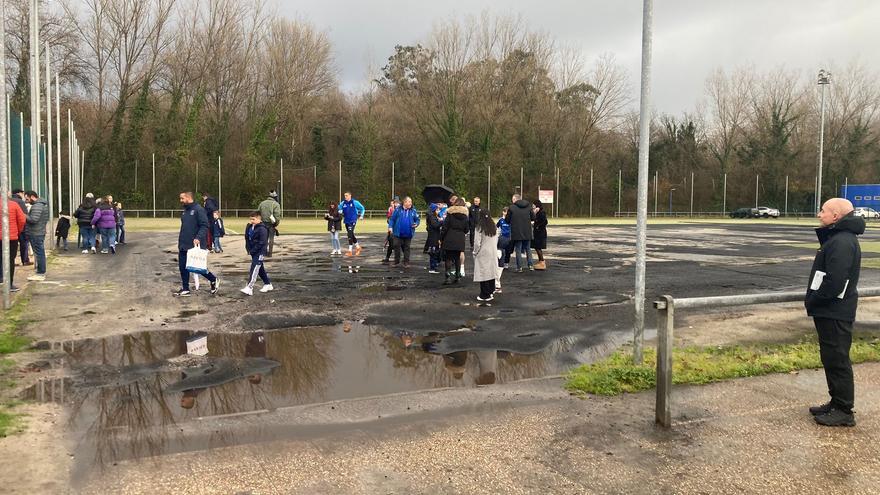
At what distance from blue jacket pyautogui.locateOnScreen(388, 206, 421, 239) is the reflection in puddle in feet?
23.5

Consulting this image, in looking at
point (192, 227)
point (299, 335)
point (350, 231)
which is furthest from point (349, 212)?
point (299, 335)

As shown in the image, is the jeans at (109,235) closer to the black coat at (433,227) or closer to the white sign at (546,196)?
the black coat at (433,227)

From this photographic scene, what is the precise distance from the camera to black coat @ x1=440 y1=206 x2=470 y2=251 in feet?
40.3

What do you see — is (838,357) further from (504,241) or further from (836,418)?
(504,241)

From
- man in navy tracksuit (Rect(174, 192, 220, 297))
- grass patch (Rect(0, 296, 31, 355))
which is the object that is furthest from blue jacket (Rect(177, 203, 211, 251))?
grass patch (Rect(0, 296, 31, 355))

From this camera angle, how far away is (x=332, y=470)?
4.19 m

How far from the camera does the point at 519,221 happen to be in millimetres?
14867

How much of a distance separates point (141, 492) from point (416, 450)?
1749mm

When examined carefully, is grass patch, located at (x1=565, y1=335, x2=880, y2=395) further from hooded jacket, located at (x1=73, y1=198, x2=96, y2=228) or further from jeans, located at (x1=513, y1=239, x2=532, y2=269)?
hooded jacket, located at (x1=73, y1=198, x2=96, y2=228)

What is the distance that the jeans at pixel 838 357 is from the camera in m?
4.98

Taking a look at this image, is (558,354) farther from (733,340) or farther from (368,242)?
(368,242)

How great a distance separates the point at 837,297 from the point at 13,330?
30.3 feet

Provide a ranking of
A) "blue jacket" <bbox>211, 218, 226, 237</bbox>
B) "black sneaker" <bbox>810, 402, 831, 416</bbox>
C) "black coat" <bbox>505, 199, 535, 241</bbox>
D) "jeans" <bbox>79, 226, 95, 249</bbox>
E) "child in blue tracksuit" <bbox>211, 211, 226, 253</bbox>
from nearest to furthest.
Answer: "black sneaker" <bbox>810, 402, 831, 416</bbox>, "black coat" <bbox>505, 199, 535, 241</bbox>, "child in blue tracksuit" <bbox>211, 211, 226, 253</bbox>, "blue jacket" <bbox>211, 218, 226, 237</bbox>, "jeans" <bbox>79, 226, 95, 249</bbox>

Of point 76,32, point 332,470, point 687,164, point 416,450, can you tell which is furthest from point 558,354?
point 687,164
